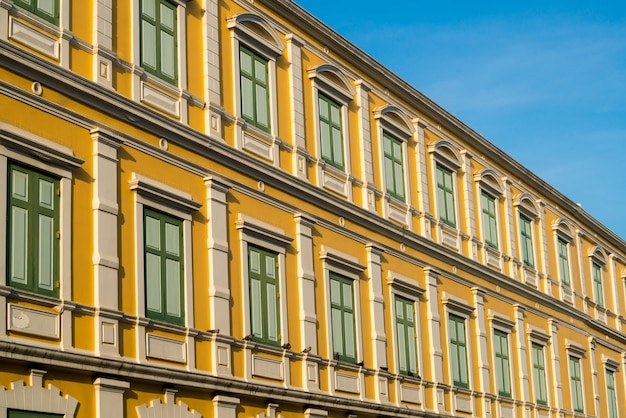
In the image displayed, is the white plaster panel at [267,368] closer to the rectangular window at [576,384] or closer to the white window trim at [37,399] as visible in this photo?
the white window trim at [37,399]

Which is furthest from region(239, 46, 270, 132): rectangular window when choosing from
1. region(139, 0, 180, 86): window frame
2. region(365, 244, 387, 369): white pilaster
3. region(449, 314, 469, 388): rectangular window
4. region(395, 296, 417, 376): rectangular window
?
region(449, 314, 469, 388): rectangular window

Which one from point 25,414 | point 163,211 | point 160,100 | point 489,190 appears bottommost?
point 25,414

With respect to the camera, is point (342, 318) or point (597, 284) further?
point (597, 284)

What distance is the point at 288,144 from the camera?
23797 mm

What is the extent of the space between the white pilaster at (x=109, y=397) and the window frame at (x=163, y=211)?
131 centimetres

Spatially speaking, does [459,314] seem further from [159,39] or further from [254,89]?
[159,39]

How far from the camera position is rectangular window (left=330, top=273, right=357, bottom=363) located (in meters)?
24.0

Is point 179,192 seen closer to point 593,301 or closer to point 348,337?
point 348,337

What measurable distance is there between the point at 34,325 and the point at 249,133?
7.17m

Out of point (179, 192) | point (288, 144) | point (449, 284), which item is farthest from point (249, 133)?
point (449, 284)

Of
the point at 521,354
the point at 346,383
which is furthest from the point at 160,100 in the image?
the point at 521,354

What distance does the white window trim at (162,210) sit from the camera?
1895cm

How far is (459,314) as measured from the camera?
29.4m

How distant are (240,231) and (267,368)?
2.55 metres
